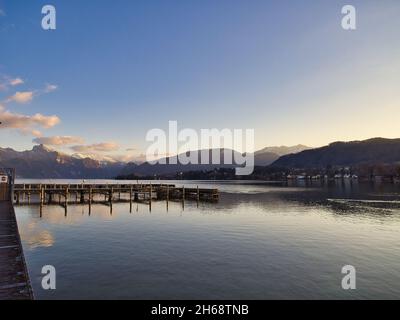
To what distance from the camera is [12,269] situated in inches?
663

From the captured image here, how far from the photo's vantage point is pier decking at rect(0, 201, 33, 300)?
14.0m

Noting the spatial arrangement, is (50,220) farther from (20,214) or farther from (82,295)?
(82,295)

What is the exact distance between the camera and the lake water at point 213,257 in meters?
19.8

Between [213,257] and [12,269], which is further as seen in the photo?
[213,257]

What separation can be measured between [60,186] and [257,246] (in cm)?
6959

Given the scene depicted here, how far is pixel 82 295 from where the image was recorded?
743 inches

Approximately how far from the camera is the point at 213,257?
90.3ft

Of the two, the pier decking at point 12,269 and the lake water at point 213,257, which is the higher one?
the pier decking at point 12,269

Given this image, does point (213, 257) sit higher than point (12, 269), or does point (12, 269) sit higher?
point (12, 269)

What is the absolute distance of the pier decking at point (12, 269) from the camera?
46.0 ft

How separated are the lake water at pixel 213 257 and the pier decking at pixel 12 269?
288 cm

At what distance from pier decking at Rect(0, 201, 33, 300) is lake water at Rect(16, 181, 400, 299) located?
2.88 m

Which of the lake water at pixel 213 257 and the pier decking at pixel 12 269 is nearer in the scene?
the pier decking at pixel 12 269

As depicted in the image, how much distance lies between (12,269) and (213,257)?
54.2 ft
